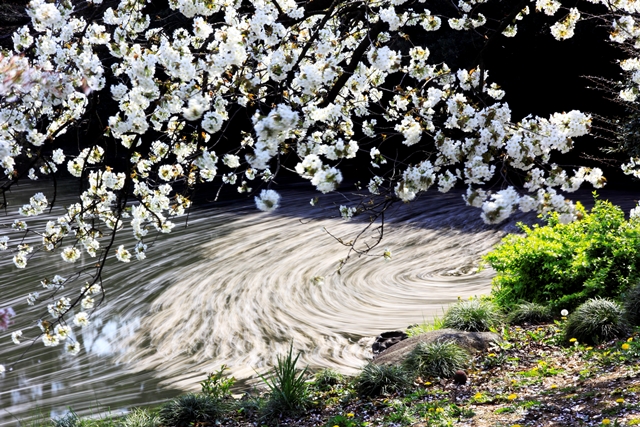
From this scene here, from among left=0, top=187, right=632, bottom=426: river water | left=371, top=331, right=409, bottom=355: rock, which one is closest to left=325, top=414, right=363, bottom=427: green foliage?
left=0, top=187, right=632, bottom=426: river water

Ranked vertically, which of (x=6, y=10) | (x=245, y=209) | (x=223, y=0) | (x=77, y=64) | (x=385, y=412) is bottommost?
(x=385, y=412)

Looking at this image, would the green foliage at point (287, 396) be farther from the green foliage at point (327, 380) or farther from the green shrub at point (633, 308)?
the green shrub at point (633, 308)

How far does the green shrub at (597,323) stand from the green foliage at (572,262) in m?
0.50

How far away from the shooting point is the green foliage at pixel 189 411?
168 inches

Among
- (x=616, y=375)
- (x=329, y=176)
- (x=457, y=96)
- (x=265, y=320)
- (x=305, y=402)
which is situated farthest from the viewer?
(x=265, y=320)

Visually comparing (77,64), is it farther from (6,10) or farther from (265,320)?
(6,10)

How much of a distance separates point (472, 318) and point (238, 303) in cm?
323

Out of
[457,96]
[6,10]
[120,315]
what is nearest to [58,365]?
[120,315]

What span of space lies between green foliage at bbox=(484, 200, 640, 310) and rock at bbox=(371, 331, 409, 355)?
0.92 meters

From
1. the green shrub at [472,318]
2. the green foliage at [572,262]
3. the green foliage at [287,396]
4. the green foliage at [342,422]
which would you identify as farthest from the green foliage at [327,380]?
the green foliage at [572,262]

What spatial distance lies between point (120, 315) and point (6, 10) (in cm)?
894

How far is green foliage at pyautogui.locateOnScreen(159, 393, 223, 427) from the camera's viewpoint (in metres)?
4.26

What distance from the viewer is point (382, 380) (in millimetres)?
4258

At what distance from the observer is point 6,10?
13352 millimetres
